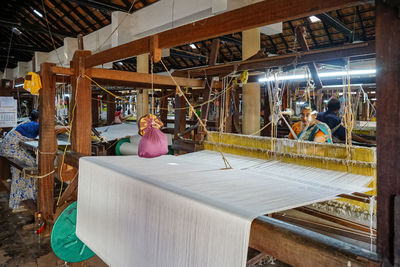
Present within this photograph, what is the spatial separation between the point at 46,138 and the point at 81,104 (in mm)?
777

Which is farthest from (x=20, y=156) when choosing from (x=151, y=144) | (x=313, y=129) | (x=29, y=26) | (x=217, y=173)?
(x=29, y=26)

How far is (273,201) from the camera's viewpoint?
Result: 138 centimetres

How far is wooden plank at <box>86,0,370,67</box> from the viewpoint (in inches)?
44.5

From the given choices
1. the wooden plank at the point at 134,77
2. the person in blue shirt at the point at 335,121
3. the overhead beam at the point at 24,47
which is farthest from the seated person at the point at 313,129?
the overhead beam at the point at 24,47

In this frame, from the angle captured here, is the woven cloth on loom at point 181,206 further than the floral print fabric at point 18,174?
No

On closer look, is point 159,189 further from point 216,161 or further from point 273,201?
point 216,161

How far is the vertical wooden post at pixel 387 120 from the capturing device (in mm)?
838

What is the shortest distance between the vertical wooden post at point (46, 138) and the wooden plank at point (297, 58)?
198 centimetres

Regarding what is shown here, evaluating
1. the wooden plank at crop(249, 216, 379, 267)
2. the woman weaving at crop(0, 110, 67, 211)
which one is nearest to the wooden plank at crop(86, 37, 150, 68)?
the wooden plank at crop(249, 216, 379, 267)

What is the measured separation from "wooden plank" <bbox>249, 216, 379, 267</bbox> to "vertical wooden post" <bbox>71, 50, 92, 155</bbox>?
→ 8.52ft

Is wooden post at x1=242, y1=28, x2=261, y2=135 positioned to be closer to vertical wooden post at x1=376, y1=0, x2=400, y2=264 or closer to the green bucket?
the green bucket

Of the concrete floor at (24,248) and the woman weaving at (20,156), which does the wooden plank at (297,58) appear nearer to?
the concrete floor at (24,248)

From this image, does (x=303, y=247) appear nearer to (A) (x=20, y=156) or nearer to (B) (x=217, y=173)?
(B) (x=217, y=173)

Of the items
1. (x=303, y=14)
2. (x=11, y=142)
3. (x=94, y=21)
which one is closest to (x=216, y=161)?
(x=303, y=14)
